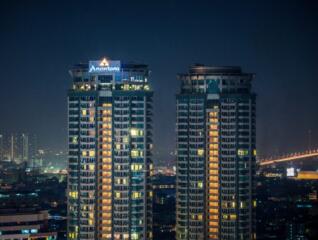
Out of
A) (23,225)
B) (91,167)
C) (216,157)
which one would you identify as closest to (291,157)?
(23,225)

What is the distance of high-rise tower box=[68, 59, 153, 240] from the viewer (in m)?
62.6

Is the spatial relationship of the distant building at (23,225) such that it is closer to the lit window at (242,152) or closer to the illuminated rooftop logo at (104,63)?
the illuminated rooftop logo at (104,63)

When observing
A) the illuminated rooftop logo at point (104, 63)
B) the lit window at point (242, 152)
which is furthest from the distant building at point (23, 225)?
the lit window at point (242, 152)

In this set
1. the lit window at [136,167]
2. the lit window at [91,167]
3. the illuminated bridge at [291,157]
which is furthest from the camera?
the illuminated bridge at [291,157]

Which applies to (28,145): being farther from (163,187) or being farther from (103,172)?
(103,172)

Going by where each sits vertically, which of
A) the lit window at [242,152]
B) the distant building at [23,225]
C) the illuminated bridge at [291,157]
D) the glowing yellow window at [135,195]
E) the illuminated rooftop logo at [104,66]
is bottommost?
the distant building at [23,225]

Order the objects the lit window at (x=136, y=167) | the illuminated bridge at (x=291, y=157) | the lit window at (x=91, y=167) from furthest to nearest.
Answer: the illuminated bridge at (x=291, y=157) < the lit window at (x=91, y=167) < the lit window at (x=136, y=167)

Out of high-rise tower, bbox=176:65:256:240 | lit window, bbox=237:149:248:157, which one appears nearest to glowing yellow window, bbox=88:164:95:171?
high-rise tower, bbox=176:65:256:240

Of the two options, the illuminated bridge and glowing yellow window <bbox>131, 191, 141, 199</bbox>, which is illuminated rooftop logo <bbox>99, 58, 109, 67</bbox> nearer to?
glowing yellow window <bbox>131, 191, 141, 199</bbox>

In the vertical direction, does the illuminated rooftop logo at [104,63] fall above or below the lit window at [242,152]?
above

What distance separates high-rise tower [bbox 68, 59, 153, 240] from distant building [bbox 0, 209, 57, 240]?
23.7ft

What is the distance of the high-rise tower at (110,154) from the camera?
205 feet

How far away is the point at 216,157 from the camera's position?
63781 millimetres

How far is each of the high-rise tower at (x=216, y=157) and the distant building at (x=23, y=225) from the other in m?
10.2
